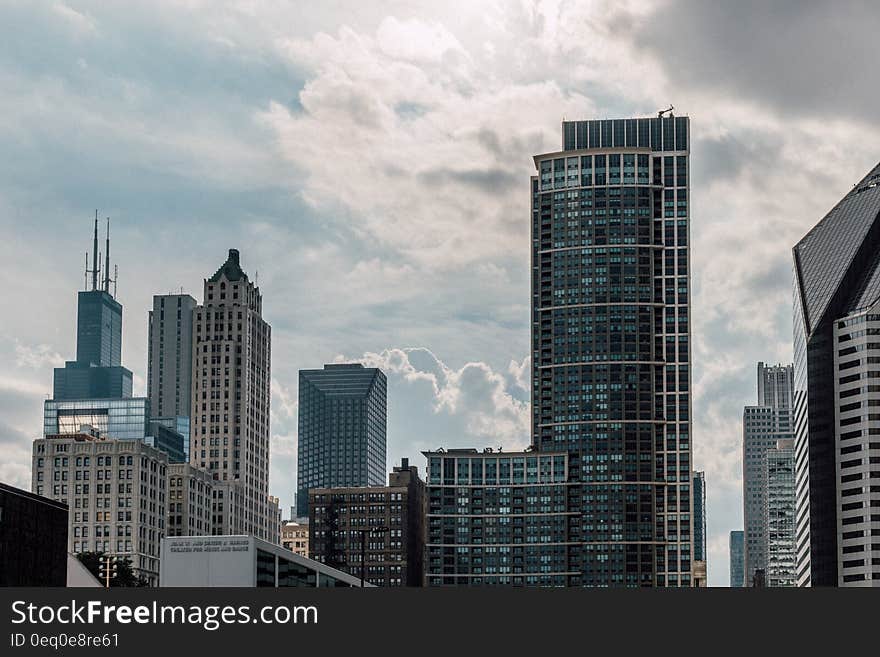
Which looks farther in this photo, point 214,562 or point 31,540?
point 31,540

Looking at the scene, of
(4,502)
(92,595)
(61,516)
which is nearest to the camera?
(92,595)

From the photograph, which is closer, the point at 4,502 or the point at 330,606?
the point at 330,606

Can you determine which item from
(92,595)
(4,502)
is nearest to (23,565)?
(4,502)

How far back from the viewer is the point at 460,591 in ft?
227

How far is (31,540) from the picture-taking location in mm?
155250

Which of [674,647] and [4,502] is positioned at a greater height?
[4,502]

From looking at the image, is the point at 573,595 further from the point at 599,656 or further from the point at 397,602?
the point at 397,602

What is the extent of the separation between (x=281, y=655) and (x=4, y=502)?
293 feet

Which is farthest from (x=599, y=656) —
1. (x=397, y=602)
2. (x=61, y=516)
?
(x=61, y=516)

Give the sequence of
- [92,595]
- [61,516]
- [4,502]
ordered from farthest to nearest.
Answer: [61,516] → [4,502] → [92,595]

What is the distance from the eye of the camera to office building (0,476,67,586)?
14938 cm

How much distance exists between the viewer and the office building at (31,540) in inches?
5881

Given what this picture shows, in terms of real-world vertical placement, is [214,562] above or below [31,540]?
below

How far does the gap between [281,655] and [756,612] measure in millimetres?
19835
